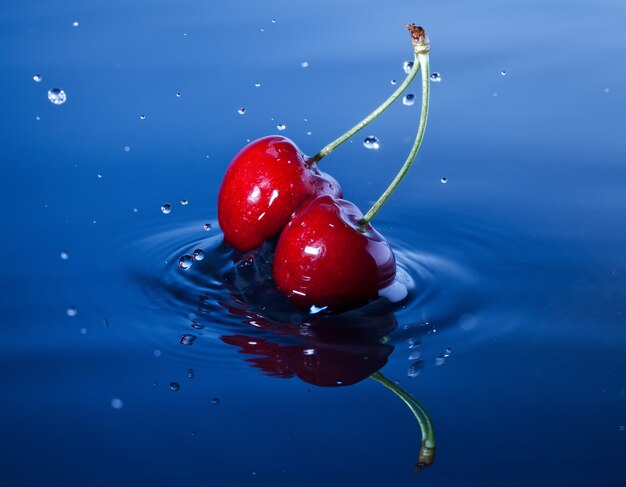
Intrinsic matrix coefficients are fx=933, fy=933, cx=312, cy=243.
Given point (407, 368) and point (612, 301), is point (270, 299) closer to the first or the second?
point (407, 368)

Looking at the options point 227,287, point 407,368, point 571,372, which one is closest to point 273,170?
point 227,287

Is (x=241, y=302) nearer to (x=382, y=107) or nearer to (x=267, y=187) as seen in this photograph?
(x=267, y=187)

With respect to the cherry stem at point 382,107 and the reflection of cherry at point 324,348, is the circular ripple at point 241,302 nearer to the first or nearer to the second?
the reflection of cherry at point 324,348

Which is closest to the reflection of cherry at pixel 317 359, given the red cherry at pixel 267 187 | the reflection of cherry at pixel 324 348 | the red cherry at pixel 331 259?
the reflection of cherry at pixel 324 348

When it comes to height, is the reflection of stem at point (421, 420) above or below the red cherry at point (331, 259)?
below

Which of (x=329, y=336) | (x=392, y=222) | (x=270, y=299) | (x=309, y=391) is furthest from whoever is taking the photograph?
(x=392, y=222)

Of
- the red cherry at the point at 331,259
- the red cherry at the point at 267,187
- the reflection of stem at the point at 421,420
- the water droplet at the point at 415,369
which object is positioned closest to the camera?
the reflection of stem at the point at 421,420

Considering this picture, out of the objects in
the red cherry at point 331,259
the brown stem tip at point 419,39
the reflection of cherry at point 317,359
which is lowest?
the reflection of cherry at point 317,359

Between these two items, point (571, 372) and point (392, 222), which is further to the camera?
point (392, 222)
